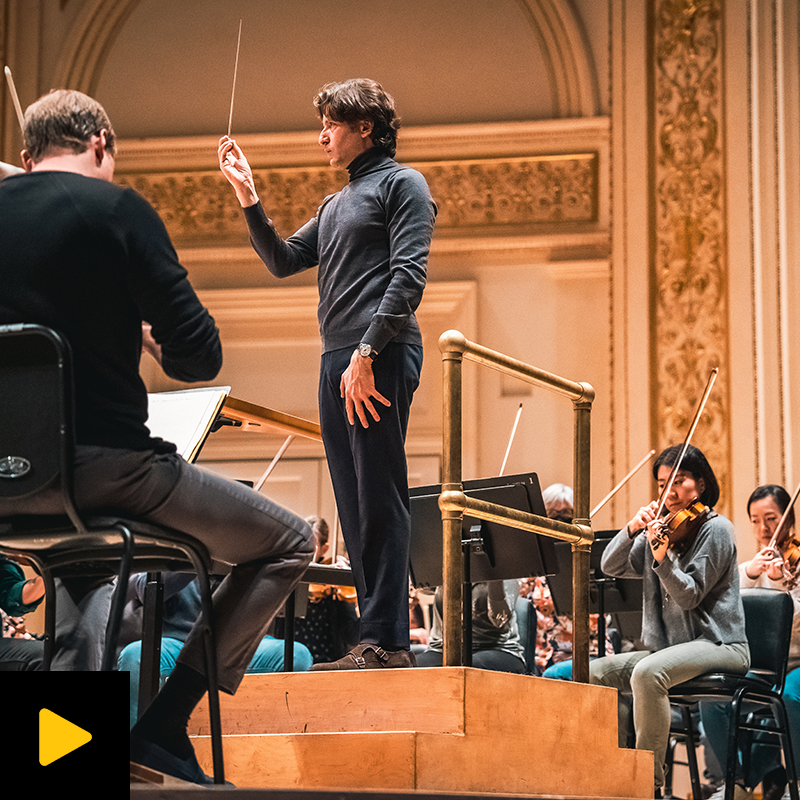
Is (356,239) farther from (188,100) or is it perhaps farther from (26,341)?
(188,100)

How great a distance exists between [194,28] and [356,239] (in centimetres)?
461

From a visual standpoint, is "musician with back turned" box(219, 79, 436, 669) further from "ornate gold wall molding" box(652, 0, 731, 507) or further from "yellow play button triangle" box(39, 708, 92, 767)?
"ornate gold wall molding" box(652, 0, 731, 507)

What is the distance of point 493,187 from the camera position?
637cm

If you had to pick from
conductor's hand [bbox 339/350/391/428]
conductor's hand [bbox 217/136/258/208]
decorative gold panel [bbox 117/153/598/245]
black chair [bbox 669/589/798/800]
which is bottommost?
black chair [bbox 669/589/798/800]

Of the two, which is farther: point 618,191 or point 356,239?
point 618,191

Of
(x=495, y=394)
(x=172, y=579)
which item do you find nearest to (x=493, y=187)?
(x=495, y=394)

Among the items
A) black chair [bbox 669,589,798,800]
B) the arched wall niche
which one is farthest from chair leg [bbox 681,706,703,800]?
the arched wall niche

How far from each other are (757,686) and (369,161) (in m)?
1.92

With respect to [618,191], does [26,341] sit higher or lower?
lower

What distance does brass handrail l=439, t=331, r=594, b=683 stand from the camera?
7.97ft

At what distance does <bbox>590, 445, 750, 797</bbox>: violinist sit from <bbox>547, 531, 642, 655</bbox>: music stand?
0.51ft

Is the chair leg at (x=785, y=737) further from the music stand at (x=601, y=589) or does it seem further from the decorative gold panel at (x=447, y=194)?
the decorative gold panel at (x=447, y=194)

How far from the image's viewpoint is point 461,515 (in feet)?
8.08

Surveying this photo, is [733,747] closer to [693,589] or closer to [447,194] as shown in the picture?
[693,589]
